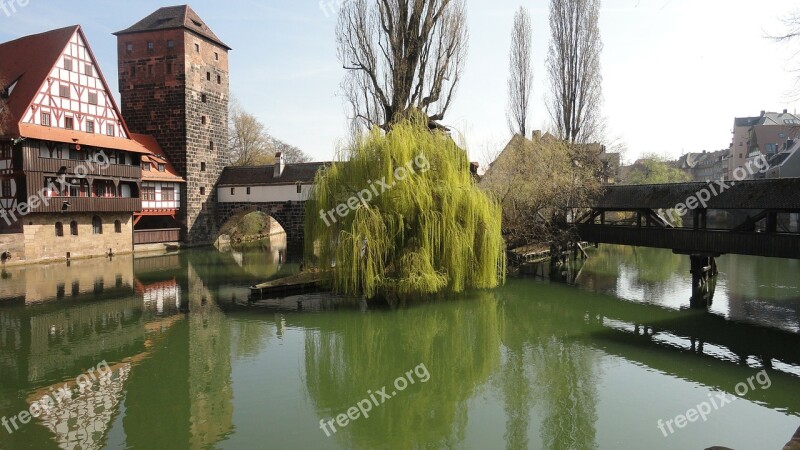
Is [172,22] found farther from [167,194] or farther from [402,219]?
[402,219]

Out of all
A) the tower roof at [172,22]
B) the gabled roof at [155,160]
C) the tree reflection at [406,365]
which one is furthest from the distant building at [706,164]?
the tree reflection at [406,365]

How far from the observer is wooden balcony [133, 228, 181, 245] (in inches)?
1088

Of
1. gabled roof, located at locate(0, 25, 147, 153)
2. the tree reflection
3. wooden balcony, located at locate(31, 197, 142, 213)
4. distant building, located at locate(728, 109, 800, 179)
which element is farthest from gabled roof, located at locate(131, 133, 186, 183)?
distant building, located at locate(728, 109, 800, 179)

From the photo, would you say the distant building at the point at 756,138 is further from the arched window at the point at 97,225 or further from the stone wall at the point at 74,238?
the arched window at the point at 97,225

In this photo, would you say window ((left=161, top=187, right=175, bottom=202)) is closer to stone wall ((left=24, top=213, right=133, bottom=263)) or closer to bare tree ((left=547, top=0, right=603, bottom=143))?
stone wall ((left=24, top=213, right=133, bottom=263))

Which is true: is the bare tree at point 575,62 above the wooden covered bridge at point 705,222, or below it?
above

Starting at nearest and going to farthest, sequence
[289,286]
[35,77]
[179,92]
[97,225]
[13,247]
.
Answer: [289,286] → [13,247] → [35,77] → [97,225] → [179,92]

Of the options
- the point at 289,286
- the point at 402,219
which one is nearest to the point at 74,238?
the point at 289,286

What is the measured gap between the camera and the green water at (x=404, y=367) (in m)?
6.89

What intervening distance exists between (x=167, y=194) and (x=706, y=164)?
73.2 meters

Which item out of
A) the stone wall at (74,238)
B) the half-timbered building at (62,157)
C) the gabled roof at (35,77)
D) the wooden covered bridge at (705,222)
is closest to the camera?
the wooden covered bridge at (705,222)

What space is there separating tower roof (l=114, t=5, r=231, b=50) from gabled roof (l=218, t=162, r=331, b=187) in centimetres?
822

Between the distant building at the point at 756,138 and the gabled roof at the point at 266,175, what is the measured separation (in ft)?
122

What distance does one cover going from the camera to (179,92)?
98.6ft
